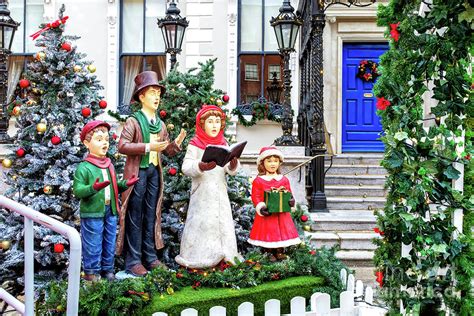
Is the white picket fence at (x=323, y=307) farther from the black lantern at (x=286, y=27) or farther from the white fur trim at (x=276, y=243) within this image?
the black lantern at (x=286, y=27)

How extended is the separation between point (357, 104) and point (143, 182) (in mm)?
8470

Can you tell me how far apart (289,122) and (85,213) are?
508 cm

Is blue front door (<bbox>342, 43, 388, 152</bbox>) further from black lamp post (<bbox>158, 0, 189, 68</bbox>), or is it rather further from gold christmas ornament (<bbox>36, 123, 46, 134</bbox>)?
gold christmas ornament (<bbox>36, 123, 46, 134</bbox>)

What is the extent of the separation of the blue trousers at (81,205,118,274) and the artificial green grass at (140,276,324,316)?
657 millimetres

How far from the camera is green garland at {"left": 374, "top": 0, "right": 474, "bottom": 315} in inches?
125

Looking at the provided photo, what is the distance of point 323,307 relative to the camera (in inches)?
181

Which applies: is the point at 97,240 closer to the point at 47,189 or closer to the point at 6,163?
the point at 47,189

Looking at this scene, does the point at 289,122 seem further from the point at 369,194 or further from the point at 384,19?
the point at 384,19

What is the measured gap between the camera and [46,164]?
18.8 ft

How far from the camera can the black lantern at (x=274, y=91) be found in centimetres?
1299

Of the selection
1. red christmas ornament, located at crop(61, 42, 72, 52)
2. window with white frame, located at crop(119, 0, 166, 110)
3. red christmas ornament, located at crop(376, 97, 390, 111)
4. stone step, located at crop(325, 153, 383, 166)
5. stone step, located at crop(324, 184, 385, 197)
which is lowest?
stone step, located at crop(324, 184, 385, 197)

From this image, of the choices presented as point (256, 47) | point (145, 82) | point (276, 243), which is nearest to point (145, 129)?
point (145, 82)

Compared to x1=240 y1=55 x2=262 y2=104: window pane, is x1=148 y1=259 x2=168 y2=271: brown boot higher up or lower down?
lower down

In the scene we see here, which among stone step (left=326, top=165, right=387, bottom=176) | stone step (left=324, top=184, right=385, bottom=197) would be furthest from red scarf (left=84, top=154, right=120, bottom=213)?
stone step (left=326, top=165, right=387, bottom=176)
